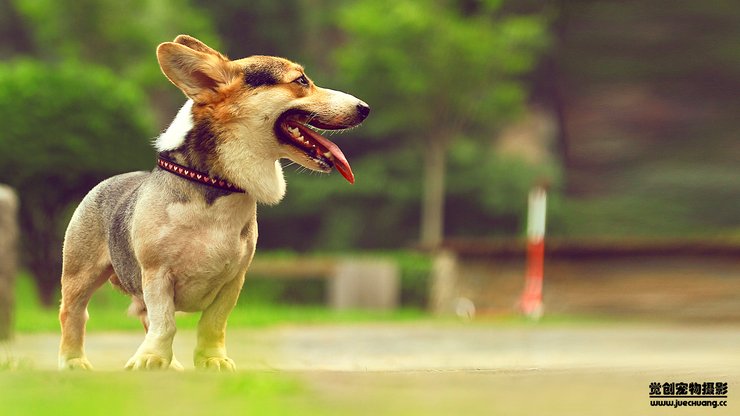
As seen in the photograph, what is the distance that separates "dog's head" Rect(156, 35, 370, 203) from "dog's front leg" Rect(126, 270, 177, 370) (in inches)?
15.3

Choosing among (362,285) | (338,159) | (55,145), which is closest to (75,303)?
(338,159)

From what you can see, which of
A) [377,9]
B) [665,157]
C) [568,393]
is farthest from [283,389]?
[665,157]

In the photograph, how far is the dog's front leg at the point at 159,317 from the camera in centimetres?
324

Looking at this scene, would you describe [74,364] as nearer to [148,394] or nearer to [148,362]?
[148,362]

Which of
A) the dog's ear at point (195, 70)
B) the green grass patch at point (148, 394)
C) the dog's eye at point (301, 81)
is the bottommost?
the green grass patch at point (148, 394)

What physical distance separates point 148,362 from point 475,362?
366 centimetres

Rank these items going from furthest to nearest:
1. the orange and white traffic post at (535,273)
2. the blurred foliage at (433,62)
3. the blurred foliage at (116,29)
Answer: the blurred foliage at (116,29)
the blurred foliage at (433,62)
the orange and white traffic post at (535,273)

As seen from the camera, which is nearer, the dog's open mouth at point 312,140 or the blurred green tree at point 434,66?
the dog's open mouth at point 312,140

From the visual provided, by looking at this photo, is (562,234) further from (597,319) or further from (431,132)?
(597,319)

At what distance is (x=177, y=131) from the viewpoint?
3.47 meters

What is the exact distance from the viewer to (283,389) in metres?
2.79

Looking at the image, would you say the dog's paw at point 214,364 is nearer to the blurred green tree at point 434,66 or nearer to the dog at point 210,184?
the dog at point 210,184

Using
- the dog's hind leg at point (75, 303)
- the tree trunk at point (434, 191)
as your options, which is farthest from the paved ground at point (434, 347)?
the tree trunk at point (434, 191)

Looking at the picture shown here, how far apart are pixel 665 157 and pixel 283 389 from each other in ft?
87.1
